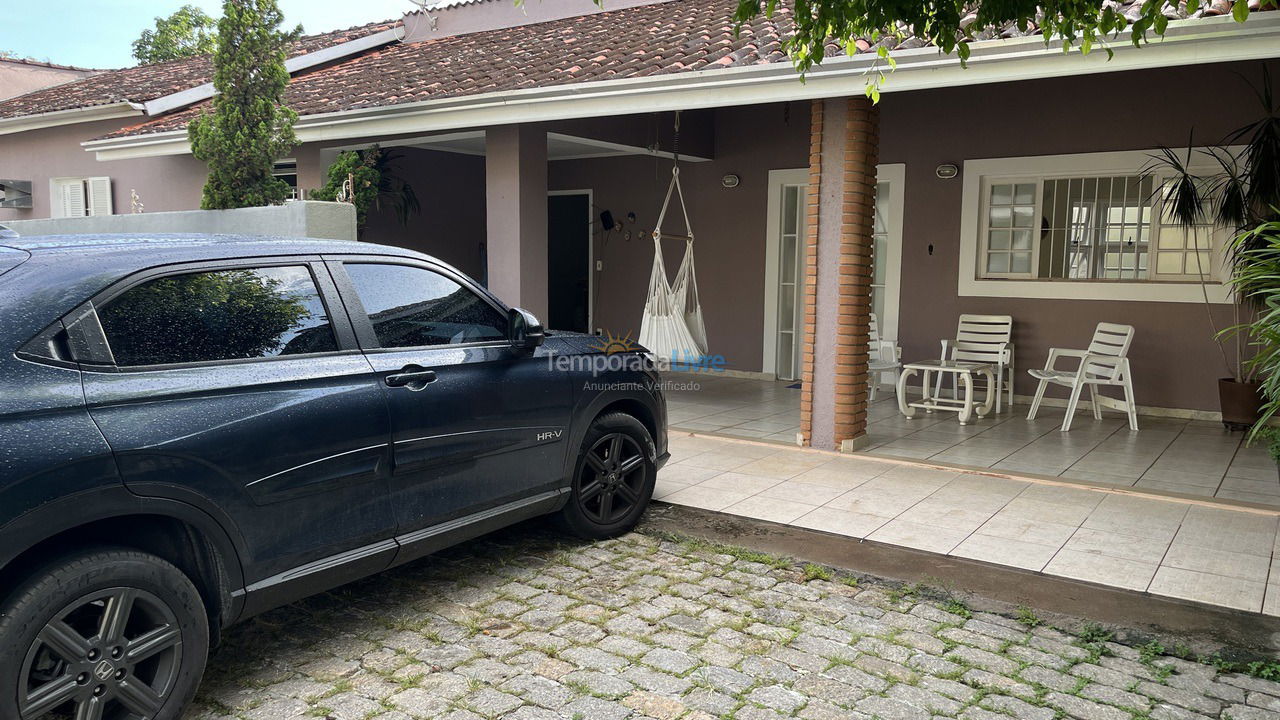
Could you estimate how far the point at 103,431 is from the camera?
7.98ft

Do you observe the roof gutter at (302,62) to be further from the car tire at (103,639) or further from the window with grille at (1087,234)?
the car tire at (103,639)

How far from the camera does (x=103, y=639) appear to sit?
95.6 inches

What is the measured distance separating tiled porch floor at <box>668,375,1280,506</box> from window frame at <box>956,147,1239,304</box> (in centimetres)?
108

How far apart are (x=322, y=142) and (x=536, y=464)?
6234 mm

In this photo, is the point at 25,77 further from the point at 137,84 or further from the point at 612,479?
the point at 612,479

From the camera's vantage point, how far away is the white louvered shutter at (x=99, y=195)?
1195cm

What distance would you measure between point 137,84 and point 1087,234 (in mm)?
12925

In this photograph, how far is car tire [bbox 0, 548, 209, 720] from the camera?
7.46 ft

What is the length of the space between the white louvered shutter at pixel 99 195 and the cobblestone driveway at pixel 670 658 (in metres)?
10.4

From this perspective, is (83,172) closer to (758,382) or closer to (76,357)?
(758,382)

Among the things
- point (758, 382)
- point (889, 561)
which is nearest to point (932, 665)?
point (889, 561)

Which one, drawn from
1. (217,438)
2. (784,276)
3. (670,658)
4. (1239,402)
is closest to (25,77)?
(784,276)

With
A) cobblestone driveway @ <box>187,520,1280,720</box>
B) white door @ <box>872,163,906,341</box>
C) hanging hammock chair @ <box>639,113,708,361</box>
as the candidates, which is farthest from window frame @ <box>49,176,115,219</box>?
cobblestone driveway @ <box>187,520,1280,720</box>

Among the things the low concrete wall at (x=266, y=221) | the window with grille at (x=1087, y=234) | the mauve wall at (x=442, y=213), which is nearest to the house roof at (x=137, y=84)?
the mauve wall at (x=442, y=213)
